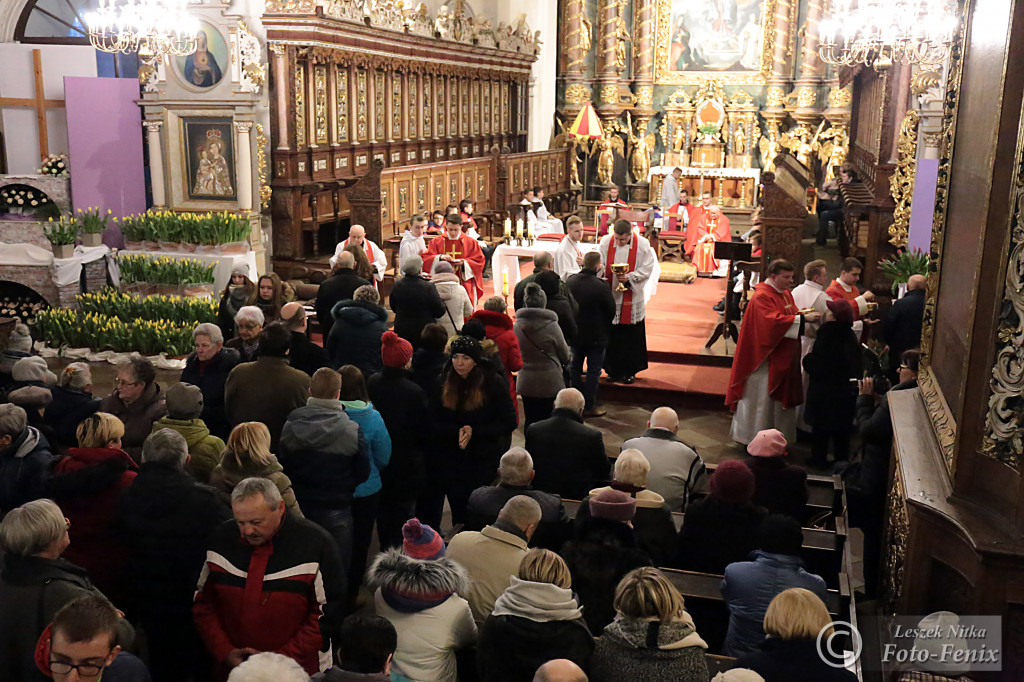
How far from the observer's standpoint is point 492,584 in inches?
154

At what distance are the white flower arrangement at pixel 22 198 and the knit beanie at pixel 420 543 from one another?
11.1 meters

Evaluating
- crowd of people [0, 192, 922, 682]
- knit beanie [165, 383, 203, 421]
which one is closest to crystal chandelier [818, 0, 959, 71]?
crowd of people [0, 192, 922, 682]

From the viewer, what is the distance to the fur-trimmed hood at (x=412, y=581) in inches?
137

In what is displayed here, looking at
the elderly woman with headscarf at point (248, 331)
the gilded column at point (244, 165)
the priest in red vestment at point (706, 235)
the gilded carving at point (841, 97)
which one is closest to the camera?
the elderly woman with headscarf at point (248, 331)

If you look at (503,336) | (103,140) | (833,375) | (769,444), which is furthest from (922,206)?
(103,140)

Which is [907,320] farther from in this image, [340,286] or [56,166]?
[56,166]

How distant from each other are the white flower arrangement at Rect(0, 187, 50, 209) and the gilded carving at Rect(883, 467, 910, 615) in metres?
11.7

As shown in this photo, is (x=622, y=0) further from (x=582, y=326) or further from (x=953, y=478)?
(x=953, y=478)

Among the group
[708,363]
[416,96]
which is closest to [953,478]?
[708,363]

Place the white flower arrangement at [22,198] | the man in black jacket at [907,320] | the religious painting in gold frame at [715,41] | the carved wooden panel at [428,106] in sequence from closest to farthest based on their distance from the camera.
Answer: the man in black jacket at [907,320] → the white flower arrangement at [22,198] → the carved wooden panel at [428,106] → the religious painting in gold frame at [715,41]

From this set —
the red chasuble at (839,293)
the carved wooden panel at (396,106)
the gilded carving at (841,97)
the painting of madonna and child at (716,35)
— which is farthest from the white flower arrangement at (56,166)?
the gilded carving at (841,97)

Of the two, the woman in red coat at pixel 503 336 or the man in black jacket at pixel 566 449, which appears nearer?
the man in black jacket at pixel 566 449

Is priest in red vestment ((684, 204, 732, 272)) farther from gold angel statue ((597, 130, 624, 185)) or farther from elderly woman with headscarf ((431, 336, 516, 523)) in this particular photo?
elderly woman with headscarf ((431, 336, 516, 523))

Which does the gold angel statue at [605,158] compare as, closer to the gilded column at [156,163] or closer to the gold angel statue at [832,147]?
the gold angel statue at [832,147]
